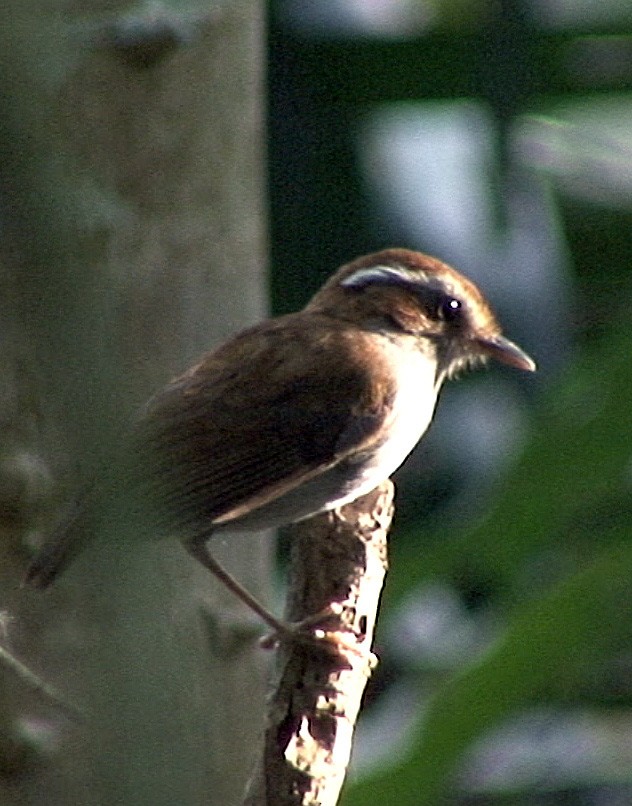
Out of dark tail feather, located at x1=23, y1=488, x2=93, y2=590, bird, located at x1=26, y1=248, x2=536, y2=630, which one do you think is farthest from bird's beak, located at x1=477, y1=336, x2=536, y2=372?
dark tail feather, located at x1=23, y1=488, x2=93, y2=590

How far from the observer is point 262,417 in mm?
3232

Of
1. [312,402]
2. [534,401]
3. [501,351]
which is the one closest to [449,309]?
[501,351]

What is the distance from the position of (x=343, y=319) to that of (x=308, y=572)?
0.93 metres

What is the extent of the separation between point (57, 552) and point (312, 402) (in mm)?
862

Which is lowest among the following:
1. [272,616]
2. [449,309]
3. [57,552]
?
[272,616]

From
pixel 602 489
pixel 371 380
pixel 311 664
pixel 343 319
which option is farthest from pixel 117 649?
pixel 602 489

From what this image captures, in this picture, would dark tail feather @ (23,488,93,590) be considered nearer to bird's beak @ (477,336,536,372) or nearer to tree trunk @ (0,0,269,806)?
tree trunk @ (0,0,269,806)

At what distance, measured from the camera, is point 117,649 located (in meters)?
0.88

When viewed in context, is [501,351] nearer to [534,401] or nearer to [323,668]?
[323,668]

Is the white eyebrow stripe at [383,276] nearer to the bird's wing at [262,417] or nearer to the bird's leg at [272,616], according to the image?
the bird's wing at [262,417]

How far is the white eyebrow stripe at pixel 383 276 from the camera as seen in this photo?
11.9 feet

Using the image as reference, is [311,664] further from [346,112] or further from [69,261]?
[346,112]

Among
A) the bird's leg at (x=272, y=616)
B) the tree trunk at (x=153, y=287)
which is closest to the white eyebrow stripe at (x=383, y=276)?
the tree trunk at (x=153, y=287)

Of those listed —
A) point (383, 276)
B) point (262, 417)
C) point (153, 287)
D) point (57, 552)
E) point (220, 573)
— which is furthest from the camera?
point (383, 276)
